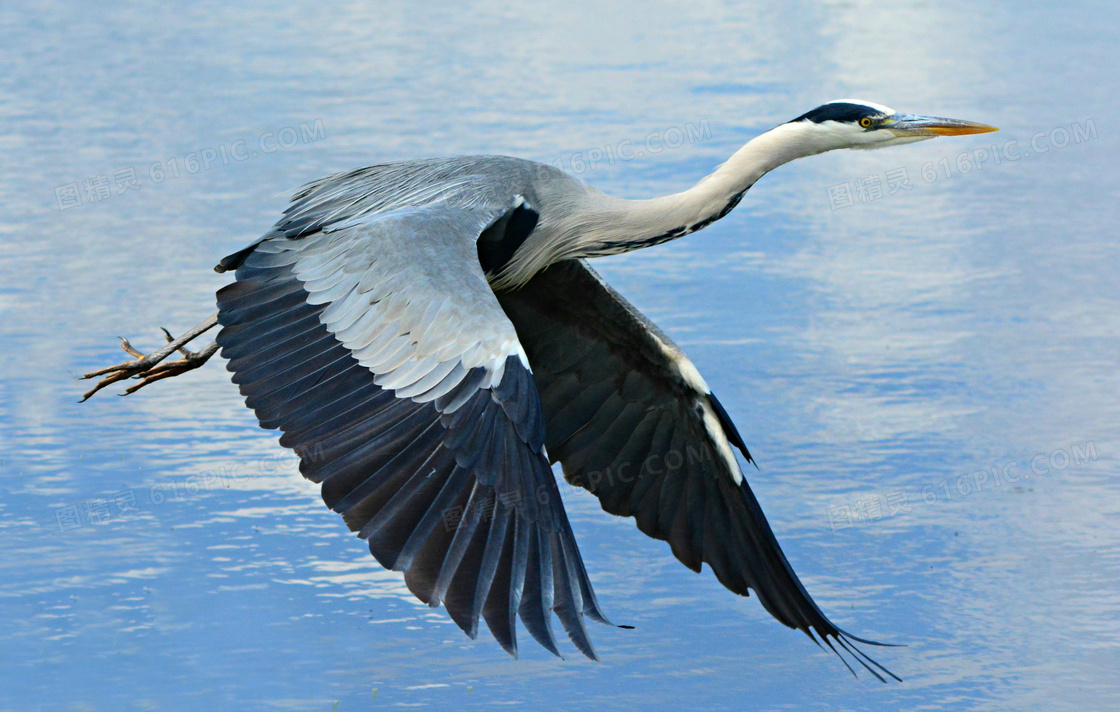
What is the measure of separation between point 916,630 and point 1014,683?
0.39 metres

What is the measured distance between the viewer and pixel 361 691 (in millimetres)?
4875

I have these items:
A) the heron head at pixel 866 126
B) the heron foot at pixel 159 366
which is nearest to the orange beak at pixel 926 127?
the heron head at pixel 866 126

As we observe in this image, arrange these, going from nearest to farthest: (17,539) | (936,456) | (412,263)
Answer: (412,263), (17,539), (936,456)

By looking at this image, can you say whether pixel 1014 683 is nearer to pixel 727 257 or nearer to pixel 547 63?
pixel 727 257

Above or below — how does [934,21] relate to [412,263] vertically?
below

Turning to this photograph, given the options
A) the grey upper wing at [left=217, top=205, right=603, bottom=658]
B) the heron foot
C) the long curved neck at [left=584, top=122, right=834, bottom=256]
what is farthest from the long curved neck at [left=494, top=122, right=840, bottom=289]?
the heron foot

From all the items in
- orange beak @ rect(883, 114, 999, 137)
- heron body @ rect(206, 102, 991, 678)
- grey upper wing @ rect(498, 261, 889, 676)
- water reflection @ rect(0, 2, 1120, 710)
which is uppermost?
orange beak @ rect(883, 114, 999, 137)

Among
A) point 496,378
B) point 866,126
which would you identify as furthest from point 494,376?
point 866,126

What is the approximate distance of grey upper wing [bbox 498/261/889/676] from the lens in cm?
521

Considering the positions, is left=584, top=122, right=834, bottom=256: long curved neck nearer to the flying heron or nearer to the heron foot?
the flying heron

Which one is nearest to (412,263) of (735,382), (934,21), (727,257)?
(735,382)

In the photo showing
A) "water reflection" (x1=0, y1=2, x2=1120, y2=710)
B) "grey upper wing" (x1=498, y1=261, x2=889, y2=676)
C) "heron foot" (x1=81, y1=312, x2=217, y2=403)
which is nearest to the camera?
"water reflection" (x1=0, y1=2, x2=1120, y2=710)

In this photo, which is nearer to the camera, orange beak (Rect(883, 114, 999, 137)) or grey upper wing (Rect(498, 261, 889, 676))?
grey upper wing (Rect(498, 261, 889, 676))

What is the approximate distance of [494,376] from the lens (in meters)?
4.14
